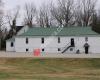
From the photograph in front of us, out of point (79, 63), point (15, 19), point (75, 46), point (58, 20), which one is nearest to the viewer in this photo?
point (79, 63)

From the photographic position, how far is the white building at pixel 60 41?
90.2 metres

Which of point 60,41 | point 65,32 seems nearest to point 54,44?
point 60,41

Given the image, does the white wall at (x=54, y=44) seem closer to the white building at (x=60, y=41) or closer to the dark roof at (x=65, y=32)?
the white building at (x=60, y=41)

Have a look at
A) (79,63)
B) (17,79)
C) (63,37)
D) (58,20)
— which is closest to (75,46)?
(63,37)

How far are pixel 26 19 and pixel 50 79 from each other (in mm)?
108752

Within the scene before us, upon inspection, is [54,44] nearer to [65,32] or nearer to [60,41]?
[60,41]

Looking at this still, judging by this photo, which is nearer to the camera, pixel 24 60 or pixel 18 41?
pixel 24 60

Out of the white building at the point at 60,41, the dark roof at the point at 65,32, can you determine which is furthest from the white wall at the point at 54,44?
the dark roof at the point at 65,32

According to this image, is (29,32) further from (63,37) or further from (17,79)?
(17,79)

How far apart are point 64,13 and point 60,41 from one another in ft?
100

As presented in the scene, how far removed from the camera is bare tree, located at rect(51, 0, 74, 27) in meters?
118

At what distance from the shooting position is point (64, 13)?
121000 millimetres

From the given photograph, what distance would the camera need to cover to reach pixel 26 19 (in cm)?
13525

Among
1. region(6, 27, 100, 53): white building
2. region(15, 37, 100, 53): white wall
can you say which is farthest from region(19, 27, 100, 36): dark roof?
region(15, 37, 100, 53): white wall
